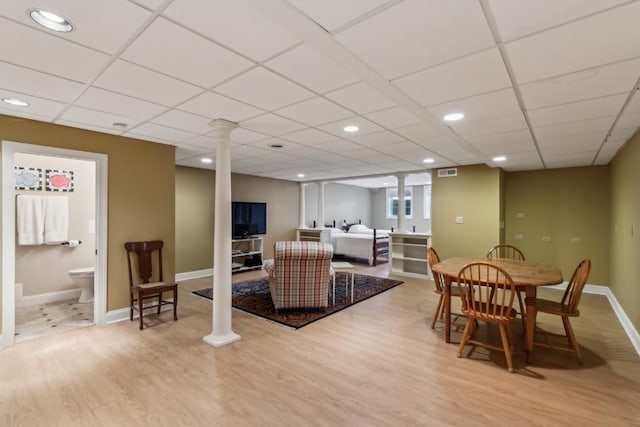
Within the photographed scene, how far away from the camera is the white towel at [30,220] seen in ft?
14.2

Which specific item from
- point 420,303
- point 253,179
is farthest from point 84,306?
point 420,303

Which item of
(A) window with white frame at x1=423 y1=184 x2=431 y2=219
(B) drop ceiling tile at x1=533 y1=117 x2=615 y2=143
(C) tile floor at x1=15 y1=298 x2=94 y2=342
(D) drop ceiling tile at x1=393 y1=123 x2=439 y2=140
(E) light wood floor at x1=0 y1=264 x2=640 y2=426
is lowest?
(E) light wood floor at x1=0 y1=264 x2=640 y2=426

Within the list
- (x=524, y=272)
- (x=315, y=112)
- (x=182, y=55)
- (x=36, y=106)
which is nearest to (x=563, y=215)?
(x=524, y=272)

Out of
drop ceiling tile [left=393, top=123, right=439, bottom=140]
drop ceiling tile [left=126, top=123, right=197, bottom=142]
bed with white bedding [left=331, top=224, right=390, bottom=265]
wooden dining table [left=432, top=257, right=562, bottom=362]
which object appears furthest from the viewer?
bed with white bedding [left=331, top=224, right=390, bottom=265]

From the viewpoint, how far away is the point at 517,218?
6.33 meters

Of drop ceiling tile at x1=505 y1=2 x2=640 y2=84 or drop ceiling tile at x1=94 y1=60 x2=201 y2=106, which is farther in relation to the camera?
drop ceiling tile at x1=94 y1=60 x2=201 y2=106

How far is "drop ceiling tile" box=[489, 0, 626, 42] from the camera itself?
135 cm

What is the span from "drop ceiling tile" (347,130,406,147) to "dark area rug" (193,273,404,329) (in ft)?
7.94

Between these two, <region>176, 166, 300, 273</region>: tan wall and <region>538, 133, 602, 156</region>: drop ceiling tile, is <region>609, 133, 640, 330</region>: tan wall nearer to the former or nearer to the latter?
<region>538, 133, 602, 156</region>: drop ceiling tile

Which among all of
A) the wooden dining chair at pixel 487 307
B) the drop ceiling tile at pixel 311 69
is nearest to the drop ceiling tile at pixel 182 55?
the drop ceiling tile at pixel 311 69

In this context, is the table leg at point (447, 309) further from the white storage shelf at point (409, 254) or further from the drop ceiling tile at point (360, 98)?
the white storage shelf at point (409, 254)

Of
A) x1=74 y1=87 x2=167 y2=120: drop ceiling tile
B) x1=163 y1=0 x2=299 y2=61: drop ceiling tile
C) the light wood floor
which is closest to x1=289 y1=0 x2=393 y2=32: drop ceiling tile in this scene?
x1=163 y1=0 x2=299 y2=61: drop ceiling tile

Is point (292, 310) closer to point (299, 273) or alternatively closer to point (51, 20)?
point (299, 273)

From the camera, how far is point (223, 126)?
3.22m
